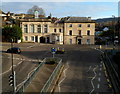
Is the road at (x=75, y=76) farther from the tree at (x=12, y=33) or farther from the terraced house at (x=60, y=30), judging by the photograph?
the terraced house at (x=60, y=30)

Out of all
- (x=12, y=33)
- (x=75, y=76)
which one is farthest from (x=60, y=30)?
(x=75, y=76)

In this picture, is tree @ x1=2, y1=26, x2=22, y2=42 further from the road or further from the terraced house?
the road

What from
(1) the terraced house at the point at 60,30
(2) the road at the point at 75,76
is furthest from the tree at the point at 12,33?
(2) the road at the point at 75,76

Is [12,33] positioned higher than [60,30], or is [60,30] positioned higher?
[60,30]

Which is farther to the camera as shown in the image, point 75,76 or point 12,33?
point 12,33

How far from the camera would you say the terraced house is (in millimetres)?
66000

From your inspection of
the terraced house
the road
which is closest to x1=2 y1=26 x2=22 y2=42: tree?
the terraced house

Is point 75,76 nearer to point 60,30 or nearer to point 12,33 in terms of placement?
point 12,33

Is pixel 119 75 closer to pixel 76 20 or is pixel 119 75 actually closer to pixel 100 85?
pixel 100 85

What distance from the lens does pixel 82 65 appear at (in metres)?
31.7

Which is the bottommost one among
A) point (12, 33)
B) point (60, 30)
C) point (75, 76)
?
point (75, 76)

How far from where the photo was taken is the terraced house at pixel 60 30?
6600 cm

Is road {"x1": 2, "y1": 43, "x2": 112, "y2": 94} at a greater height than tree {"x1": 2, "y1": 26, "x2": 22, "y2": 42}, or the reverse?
tree {"x1": 2, "y1": 26, "x2": 22, "y2": 42}

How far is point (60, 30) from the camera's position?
66625 mm
